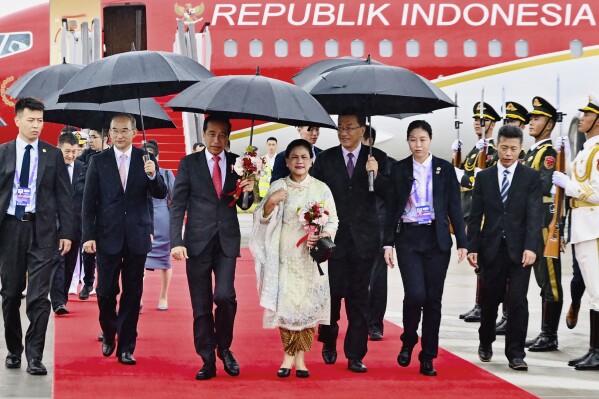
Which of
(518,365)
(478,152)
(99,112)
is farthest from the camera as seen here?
(478,152)

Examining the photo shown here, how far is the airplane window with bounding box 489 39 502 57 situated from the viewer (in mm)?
23516

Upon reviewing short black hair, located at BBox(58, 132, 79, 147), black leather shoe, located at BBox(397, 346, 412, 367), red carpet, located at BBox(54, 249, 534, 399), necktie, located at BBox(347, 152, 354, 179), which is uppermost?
short black hair, located at BBox(58, 132, 79, 147)

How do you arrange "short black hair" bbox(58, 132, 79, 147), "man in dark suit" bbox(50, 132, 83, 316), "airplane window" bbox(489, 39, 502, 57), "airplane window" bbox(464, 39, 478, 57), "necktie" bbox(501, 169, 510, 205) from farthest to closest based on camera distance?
"airplane window" bbox(489, 39, 502, 57) < "airplane window" bbox(464, 39, 478, 57) < "short black hair" bbox(58, 132, 79, 147) < "man in dark suit" bbox(50, 132, 83, 316) < "necktie" bbox(501, 169, 510, 205)

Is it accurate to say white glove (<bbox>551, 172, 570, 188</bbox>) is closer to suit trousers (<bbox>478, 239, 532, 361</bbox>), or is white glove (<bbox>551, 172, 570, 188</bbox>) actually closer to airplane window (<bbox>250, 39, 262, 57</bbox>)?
suit trousers (<bbox>478, 239, 532, 361</bbox>)

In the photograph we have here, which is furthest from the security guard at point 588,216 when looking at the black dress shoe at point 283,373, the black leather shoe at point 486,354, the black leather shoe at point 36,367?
the black leather shoe at point 36,367

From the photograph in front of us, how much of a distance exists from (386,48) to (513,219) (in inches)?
571

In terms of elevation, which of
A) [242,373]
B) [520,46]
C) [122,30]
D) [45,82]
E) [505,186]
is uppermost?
[122,30]

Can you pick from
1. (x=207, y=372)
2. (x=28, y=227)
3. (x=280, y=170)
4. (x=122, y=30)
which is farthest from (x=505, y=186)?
(x=122, y=30)

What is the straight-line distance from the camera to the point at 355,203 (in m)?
8.77

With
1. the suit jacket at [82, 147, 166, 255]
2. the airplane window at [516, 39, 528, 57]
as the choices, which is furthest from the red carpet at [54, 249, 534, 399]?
the airplane window at [516, 39, 528, 57]

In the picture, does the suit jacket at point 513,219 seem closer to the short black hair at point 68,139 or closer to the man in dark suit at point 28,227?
the man in dark suit at point 28,227

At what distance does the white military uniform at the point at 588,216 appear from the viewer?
359 inches

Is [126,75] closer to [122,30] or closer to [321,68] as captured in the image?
[321,68]

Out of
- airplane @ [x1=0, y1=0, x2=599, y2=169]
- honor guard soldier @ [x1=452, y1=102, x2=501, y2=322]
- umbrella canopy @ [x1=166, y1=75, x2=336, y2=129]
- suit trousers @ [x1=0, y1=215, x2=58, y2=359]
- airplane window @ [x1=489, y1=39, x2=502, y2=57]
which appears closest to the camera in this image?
umbrella canopy @ [x1=166, y1=75, x2=336, y2=129]
